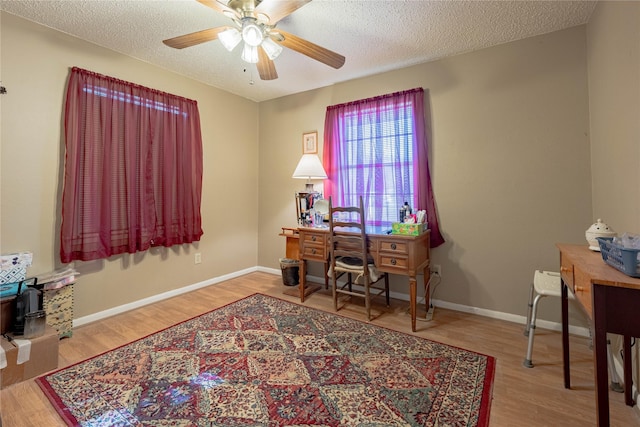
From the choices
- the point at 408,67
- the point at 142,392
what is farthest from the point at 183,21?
the point at 142,392

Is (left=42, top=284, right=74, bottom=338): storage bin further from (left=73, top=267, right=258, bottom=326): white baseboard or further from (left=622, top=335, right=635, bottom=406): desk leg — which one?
(left=622, top=335, right=635, bottom=406): desk leg

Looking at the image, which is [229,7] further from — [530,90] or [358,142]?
[530,90]

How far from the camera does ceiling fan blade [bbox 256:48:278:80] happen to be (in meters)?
2.20

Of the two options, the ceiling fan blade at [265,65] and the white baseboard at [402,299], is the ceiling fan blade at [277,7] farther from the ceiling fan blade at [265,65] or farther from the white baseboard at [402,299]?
the white baseboard at [402,299]

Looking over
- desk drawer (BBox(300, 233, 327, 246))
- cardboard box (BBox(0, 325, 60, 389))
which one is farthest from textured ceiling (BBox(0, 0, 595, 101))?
cardboard box (BBox(0, 325, 60, 389))

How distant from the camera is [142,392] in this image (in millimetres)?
1673

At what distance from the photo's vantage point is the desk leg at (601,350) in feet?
3.27

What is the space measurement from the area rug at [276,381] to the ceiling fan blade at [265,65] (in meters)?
2.14

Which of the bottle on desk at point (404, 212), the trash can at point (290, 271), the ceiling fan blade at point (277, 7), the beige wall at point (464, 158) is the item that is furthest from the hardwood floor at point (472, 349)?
the ceiling fan blade at point (277, 7)

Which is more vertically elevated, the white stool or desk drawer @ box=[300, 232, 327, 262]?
desk drawer @ box=[300, 232, 327, 262]

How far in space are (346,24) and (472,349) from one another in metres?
2.66

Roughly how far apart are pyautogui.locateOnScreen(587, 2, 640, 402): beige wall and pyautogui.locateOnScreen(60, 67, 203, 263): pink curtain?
359 cm

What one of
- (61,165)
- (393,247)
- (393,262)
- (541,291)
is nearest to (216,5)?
(61,165)

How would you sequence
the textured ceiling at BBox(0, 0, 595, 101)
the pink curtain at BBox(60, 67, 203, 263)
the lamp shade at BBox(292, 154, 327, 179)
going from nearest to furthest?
the textured ceiling at BBox(0, 0, 595, 101)
the pink curtain at BBox(60, 67, 203, 263)
the lamp shade at BBox(292, 154, 327, 179)
